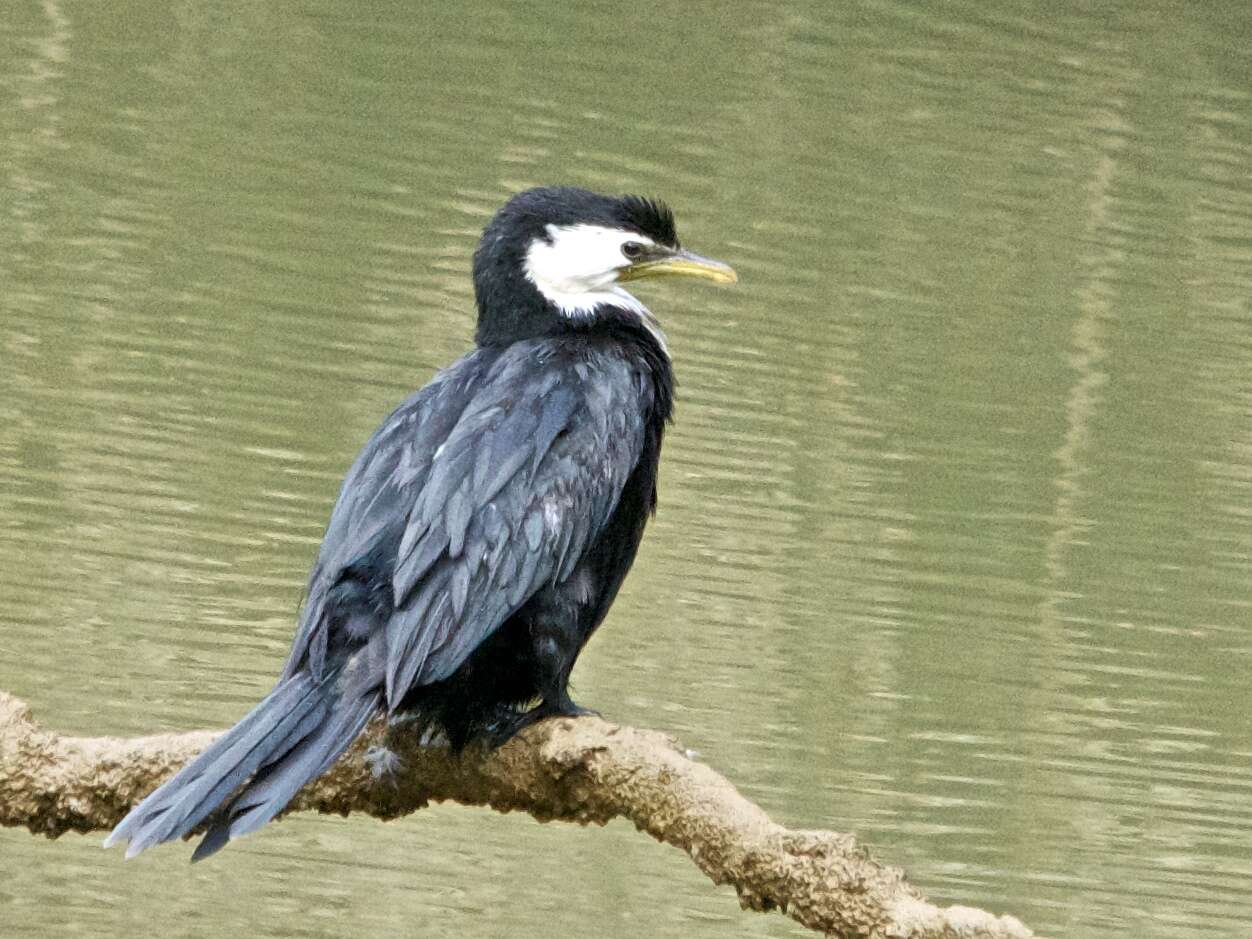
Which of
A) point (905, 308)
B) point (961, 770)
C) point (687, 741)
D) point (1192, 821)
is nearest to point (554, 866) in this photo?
point (687, 741)

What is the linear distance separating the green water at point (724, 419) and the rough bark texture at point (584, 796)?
62.1 inches

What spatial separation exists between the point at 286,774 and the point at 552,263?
112 cm

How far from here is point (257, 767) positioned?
121 inches

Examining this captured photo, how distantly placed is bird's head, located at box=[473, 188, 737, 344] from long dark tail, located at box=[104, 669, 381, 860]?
34.9 inches

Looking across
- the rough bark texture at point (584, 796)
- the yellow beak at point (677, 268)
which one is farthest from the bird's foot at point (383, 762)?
the yellow beak at point (677, 268)

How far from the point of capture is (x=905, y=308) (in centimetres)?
928

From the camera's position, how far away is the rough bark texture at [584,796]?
293 centimetres

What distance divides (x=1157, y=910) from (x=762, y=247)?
4.65 metres

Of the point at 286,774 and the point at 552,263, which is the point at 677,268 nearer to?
the point at 552,263

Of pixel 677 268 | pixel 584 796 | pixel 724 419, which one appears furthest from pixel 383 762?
pixel 724 419

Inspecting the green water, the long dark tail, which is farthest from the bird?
the green water

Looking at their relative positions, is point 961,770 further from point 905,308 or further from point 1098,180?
point 1098,180

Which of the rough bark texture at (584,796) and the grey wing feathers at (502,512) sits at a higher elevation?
the grey wing feathers at (502,512)

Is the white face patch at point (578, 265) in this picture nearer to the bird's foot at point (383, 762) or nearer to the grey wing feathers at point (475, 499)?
the grey wing feathers at point (475, 499)
